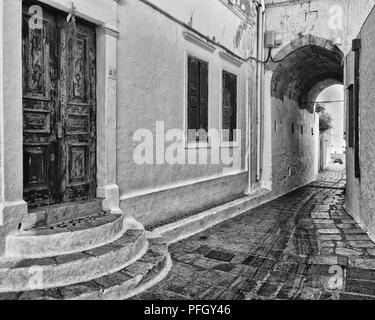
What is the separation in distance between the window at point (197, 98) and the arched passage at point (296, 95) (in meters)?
3.83

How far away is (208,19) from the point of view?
7223 mm

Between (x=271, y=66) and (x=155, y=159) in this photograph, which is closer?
(x=155, y=159)

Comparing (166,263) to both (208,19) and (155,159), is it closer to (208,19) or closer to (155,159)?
(155,159)

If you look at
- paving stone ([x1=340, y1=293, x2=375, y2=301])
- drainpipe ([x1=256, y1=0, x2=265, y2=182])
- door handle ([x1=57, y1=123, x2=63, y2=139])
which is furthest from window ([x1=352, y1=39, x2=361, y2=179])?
door handle ([x1=57, y1=123, x2=63, y2=139])

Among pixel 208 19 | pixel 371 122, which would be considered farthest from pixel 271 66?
pixel 371 122

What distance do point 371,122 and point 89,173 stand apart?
169 inches

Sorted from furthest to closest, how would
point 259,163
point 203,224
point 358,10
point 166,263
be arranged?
1. point 259,163
2. point 358,10
3. point 203,224
4. point 166,263

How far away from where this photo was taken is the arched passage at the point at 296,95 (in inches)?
400

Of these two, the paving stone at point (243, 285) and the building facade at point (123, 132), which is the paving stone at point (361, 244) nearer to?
the building facade at point (123, 132)

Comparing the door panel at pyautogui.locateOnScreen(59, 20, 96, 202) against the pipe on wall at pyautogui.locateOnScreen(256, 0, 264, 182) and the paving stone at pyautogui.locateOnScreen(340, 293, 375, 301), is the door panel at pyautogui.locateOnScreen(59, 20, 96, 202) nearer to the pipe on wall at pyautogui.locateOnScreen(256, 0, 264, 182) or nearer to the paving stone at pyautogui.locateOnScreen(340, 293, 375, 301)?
the paving stone at pyautogui.locateOnScreen(340, 293, 375, 301)

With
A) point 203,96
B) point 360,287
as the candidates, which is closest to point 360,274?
point 360,287

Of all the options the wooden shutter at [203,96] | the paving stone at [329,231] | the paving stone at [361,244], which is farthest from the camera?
the wooden shutter at [203,96]

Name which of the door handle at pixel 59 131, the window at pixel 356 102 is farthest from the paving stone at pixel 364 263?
the door handle at pixel 59 131

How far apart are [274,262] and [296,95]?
955 cm
